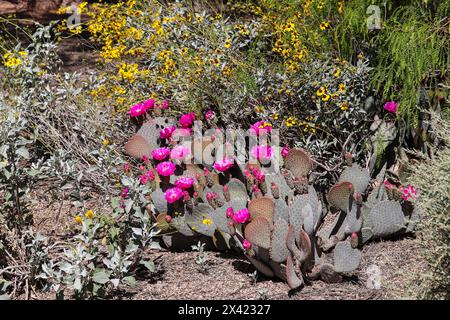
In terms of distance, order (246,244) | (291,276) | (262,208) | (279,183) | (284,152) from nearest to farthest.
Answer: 1. (291,276)
2. (246,244)
3. (262,208)
4. (279,183)
5. (284,152)

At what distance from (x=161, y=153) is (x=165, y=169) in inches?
6.6

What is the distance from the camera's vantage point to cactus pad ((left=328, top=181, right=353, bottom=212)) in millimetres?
3738

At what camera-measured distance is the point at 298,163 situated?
3.94 metres

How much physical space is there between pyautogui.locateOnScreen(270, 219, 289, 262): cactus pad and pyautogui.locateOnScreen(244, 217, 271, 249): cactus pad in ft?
0.10

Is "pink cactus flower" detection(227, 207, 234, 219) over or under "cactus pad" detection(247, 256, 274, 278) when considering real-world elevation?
over

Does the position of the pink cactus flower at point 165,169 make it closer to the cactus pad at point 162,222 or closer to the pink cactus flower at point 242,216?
the cactus pad at point 162,222

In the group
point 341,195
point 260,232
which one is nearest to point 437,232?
point 341,195

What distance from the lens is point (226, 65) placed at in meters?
4.70

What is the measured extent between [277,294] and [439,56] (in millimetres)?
1712

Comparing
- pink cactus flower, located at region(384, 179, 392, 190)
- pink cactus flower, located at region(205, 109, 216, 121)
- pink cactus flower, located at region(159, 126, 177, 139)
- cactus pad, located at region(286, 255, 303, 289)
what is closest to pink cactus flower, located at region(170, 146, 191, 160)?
pink cactus flower, located at region(159, 126, 177, 139)

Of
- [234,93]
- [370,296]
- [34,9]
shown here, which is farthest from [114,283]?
[34,9]

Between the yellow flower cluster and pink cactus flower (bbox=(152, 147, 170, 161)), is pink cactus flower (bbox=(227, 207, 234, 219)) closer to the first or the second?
pink cactus flower (bbox=(152, 147, 170, 161))

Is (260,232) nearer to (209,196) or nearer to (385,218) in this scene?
(209,196)

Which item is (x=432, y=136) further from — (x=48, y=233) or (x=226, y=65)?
(x=48, y=233)
